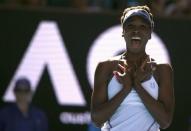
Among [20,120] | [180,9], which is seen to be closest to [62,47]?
[20,120]

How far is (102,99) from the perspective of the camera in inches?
151

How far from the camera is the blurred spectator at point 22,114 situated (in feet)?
25.8

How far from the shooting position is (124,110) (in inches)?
148

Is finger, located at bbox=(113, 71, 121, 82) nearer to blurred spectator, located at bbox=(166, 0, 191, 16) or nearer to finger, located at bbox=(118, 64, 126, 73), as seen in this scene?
finger, located at bbox=(118, 64, 126, 73)

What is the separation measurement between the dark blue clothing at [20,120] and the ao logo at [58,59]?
607 mm

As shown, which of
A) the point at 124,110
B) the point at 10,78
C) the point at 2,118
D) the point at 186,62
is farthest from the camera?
the point at 186,62

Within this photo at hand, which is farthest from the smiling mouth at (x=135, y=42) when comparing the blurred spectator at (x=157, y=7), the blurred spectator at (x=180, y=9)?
the blurred spectator at (x=180, y=9)

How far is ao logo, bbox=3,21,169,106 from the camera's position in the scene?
870 cm

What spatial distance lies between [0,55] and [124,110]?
5.06 meters

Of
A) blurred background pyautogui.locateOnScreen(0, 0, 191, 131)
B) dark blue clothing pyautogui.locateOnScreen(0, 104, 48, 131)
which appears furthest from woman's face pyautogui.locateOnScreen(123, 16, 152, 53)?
blurred background pyautogui.locateOnScreen(0, 0, 191, 131)

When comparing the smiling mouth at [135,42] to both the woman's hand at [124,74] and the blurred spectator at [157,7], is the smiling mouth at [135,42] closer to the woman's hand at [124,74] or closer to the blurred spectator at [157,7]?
the woman's hand at [124,74]

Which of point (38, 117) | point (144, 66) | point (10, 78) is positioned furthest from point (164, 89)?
point (10, 78)

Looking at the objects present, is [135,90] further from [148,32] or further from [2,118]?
[2,118]

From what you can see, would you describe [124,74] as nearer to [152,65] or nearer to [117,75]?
[117,75]
